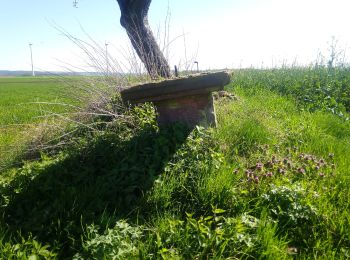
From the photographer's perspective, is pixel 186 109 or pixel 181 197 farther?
pixel 186 109

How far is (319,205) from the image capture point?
237cm

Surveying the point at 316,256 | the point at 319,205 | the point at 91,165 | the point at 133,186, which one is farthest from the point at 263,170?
the point at 91,165

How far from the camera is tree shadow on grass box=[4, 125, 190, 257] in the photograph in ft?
7.52

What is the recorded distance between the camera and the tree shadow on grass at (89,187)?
2291 mm

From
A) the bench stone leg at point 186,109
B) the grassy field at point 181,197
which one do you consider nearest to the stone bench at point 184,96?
the bench stone leg at point 186,109

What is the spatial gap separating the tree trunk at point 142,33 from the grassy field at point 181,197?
1.48 metres

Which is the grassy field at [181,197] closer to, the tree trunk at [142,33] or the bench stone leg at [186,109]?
the bench stone leg at [186,109]

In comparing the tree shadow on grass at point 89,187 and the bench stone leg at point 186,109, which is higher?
the bench stone leg at point 186,109

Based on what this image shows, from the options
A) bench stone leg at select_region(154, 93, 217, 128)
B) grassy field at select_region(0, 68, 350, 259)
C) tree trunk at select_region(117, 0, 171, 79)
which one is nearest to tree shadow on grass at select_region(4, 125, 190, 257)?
grassy field at select_region(0, 68, 350, 259)

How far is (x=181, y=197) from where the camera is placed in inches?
104

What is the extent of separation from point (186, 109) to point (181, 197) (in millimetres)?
1304

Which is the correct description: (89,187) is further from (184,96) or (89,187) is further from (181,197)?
(184,96)

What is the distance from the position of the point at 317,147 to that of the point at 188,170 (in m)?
1.85

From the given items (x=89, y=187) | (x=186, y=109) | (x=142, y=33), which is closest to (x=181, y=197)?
(x=89, y=187)
